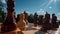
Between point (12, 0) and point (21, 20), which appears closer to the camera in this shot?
point (12, 0)

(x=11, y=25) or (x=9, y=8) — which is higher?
(x=9, y=8)

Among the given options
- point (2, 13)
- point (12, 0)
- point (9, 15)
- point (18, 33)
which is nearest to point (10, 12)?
point (9, 15)

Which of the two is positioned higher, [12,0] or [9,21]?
[12,0]

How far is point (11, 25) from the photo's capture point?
32.6 ft

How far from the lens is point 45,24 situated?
1681 centimetres

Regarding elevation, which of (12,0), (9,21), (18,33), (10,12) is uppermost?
(12,0)

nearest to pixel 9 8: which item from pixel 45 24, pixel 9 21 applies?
pixel 9 21

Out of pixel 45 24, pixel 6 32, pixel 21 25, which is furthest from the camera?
pixel 45 24

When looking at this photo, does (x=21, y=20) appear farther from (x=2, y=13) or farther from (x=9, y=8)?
(x=2, y=13)

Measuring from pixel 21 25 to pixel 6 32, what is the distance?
14.8ft

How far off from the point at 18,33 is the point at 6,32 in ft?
2.87

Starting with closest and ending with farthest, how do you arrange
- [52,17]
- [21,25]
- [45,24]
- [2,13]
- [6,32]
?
[6,32], [21,25], [45,24], [52,17], [2,13]

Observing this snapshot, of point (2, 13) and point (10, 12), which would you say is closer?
point (10, 12)

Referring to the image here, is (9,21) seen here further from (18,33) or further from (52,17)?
(52,17)
